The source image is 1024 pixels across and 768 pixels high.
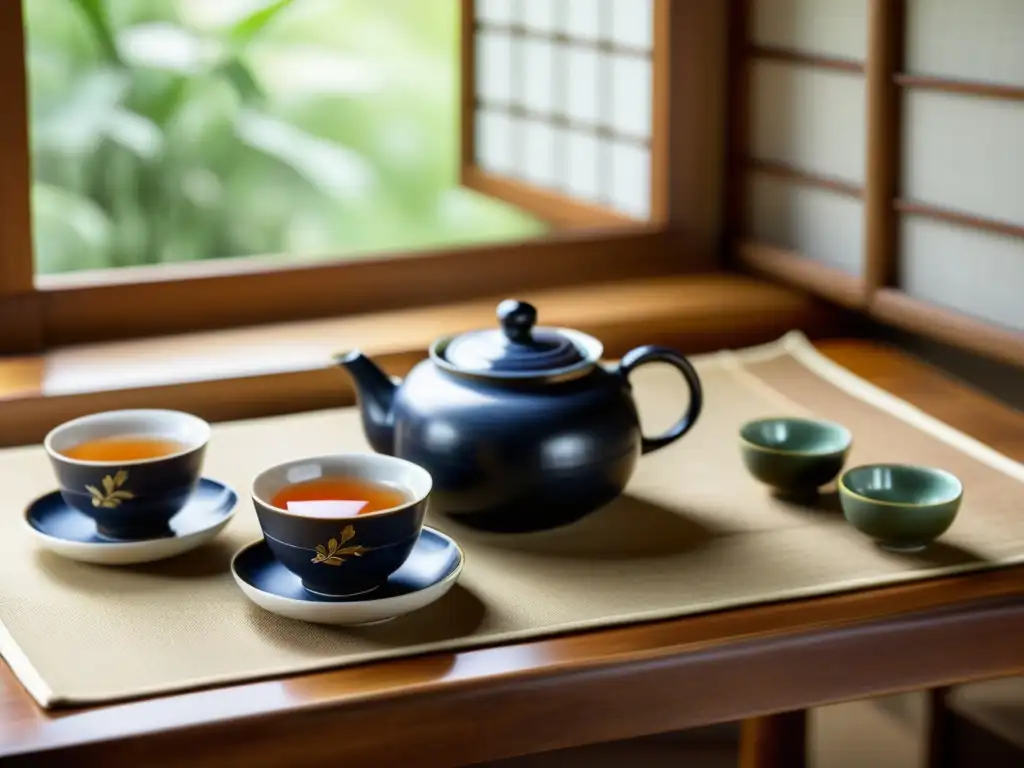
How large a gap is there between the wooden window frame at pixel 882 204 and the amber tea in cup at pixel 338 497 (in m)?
0.78

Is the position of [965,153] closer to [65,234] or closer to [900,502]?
[900,502]

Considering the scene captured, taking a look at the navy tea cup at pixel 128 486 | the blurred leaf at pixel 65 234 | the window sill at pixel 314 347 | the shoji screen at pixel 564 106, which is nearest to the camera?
the navy tea cup at pixel 128 486

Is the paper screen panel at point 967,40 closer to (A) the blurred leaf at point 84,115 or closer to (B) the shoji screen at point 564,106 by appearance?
(B) the shoji screen at point 564,106

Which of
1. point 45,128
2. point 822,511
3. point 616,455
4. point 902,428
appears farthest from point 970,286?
point 45,128

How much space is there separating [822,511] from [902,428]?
0.90 ft

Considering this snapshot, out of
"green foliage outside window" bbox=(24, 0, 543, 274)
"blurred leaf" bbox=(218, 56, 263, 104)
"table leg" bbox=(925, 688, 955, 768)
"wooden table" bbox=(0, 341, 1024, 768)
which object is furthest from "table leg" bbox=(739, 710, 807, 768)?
"blurred leaf" bbox=(218, 56, 263, 104)

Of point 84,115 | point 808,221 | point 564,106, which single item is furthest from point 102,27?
point 808,221

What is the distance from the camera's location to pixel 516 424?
1258 millimetres

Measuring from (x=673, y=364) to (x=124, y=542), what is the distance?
1.61 feet

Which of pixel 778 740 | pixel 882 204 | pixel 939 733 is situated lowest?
pixel 939 733

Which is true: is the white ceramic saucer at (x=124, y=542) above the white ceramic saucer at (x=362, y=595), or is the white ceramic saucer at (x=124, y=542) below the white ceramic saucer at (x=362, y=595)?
above

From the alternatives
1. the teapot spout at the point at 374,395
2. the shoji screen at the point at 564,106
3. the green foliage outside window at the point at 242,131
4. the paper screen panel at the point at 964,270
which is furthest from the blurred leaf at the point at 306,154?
the teapot spout at the point at 374,395

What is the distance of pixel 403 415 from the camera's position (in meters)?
1.31

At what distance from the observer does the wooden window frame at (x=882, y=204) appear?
5.54 feet
